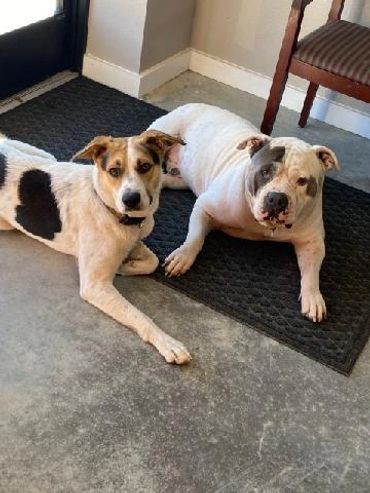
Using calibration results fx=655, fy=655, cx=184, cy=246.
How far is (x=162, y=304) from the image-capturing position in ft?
7.89

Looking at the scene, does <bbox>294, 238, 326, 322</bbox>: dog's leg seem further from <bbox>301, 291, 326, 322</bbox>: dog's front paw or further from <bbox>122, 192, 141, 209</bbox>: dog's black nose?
<bbox>122, 192, 141, 209</bbox>: dog's black nose

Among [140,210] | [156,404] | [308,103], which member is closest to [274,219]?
[140,210]

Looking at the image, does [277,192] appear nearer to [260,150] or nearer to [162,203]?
[260,150]

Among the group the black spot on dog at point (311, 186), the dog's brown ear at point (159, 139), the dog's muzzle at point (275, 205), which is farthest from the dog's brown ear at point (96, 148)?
the black spot on dog at point (311, 186)

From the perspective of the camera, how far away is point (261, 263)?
8.82ft

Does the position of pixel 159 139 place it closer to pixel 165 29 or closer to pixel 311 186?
pixel 311 186

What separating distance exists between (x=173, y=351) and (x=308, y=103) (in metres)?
2.00

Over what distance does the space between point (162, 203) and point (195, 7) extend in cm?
155

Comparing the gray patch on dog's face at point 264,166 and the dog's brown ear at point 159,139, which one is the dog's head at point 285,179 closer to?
the gray patch on dog's face at point 264,166

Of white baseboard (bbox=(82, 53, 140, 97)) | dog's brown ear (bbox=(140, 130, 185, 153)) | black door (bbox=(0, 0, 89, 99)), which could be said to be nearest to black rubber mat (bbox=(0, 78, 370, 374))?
black door (bbox=(0, 0, 89, 99))

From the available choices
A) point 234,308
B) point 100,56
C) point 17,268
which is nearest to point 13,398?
point 17,268

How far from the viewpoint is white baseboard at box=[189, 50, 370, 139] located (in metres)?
3.76

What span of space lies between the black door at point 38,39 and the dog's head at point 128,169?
1.38 meters

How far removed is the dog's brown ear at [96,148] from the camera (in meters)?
2.19
